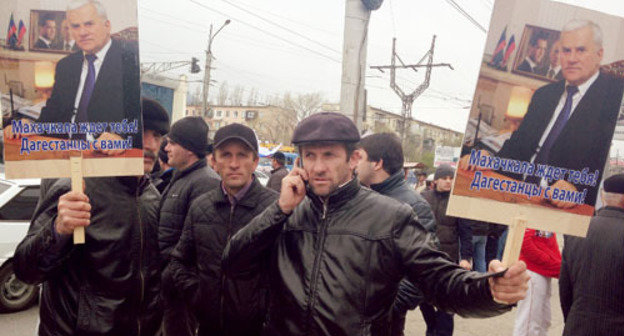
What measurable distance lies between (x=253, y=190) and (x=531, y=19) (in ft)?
6.21

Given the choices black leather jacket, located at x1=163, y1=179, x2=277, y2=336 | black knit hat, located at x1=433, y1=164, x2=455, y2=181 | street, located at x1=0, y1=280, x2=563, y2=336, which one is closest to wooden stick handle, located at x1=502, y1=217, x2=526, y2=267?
black leather jacket, located at x1=163, y1=179, x2=277, y2=336

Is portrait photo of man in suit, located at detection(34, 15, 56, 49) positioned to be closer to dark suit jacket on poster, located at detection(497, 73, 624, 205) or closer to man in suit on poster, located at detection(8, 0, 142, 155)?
man in suit on poster, located at detection(8, 0, 142, 155)

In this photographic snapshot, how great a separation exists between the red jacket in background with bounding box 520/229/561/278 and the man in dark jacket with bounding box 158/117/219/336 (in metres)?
3.10

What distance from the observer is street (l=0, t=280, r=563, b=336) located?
5527mm

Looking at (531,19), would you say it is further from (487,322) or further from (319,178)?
(487,322)

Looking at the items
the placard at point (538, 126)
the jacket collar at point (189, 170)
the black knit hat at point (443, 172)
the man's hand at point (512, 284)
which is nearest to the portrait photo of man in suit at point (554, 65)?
the placard at point (538, 126)

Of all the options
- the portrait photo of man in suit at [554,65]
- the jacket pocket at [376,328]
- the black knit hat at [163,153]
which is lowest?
the jacket pocket at [376,328]

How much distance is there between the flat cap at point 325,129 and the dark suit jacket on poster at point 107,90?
76 cm

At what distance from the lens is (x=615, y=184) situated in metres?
3.54

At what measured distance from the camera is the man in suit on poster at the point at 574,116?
1.87 metres

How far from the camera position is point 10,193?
19.0ft

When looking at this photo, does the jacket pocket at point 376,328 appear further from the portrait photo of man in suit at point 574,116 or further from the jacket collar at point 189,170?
the jacket collar at point 189,170


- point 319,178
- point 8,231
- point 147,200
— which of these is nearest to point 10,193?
point 8,231

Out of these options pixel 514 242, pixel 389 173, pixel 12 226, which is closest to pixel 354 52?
pixel 389 173
